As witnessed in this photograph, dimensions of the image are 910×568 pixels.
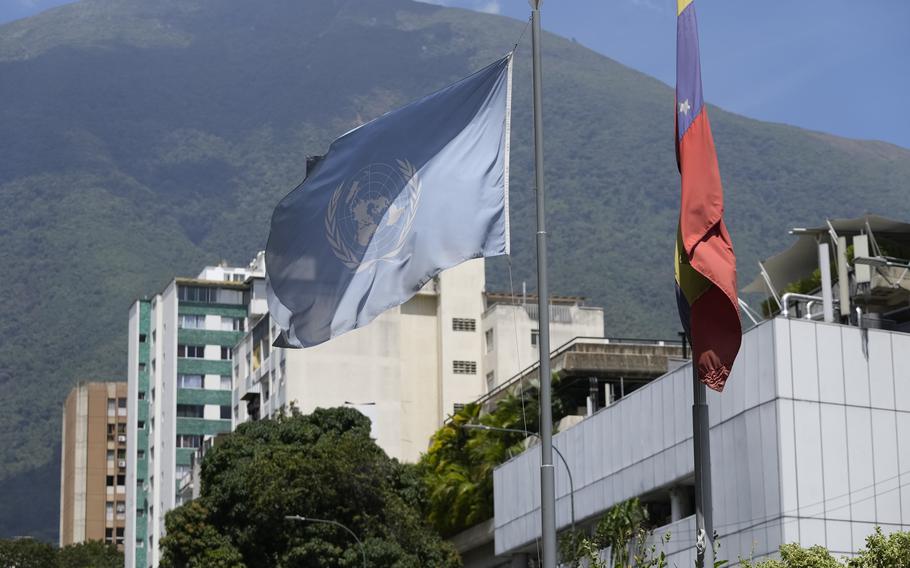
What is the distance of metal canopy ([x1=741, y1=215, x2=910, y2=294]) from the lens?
55906 millimetres

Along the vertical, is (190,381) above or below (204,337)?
below

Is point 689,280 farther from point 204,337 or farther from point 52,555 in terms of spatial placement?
point 204,337

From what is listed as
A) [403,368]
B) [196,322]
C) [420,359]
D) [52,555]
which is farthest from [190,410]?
[403,368]

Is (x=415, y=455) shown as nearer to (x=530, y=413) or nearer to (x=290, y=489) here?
(x=530, y=413)

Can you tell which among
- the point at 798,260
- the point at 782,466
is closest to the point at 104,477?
the point at 798,260

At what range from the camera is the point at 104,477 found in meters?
178

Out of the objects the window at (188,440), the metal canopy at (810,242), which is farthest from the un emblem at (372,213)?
the window at (188,440)

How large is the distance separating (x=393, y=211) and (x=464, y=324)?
7983 cm

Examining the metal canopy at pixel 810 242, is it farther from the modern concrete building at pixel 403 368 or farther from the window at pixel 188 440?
the window at pixel 188 440

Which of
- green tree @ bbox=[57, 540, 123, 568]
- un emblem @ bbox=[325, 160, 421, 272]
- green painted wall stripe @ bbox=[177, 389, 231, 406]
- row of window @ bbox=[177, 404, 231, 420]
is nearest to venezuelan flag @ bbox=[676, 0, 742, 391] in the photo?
un emblem @ bbox=[325, 160, 421, 272]

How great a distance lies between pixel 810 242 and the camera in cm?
6003

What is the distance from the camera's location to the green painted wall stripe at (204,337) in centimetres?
13688

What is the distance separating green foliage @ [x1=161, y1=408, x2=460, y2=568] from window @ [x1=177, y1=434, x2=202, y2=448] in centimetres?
5948

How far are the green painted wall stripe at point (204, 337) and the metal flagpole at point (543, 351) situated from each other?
393 ft
